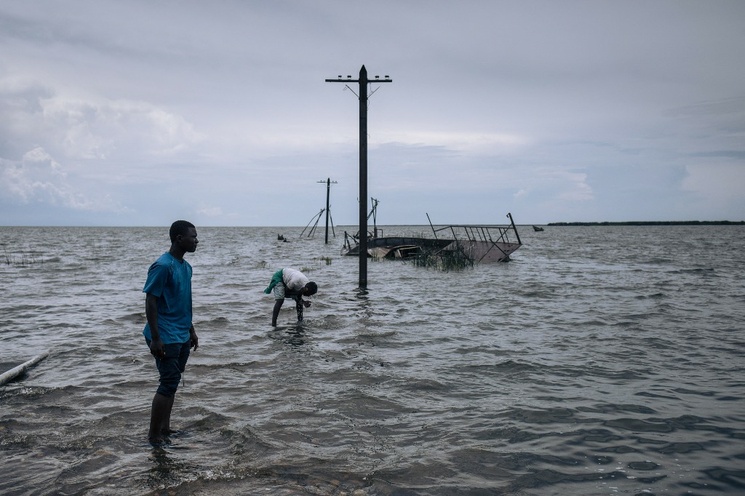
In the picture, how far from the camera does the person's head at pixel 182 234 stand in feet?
15.5

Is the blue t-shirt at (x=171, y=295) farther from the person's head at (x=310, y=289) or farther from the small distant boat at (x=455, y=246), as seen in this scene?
the small distant boat at (x=455, y=246)

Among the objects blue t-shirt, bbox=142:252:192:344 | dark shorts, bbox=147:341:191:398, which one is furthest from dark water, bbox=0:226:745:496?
blue t-shirt, bbox=142:252:192:344

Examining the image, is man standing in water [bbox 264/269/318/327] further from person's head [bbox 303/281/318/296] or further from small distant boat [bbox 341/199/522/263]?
small distant boat [bbox 341/199/522/263]

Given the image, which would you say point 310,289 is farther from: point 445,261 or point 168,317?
point 445,261

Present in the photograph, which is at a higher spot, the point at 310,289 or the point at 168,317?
the point at 168,317

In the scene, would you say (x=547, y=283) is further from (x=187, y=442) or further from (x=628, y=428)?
(x=187, y=442)

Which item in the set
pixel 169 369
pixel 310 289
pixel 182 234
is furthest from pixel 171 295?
pixel 310 289

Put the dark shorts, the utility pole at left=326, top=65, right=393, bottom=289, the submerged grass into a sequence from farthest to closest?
the submerged grass → the utility pole at left=326, top=65, right=393, bottom=289 → the dark shorts

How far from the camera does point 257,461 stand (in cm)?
451

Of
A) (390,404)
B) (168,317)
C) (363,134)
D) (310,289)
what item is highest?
(363,134)

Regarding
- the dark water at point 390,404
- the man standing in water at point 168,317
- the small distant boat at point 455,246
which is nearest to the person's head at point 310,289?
the dark water at point 390,404

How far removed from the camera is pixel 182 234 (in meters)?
4.73

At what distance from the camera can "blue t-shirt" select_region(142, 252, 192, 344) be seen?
450 cm

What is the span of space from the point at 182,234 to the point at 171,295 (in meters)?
0.56
